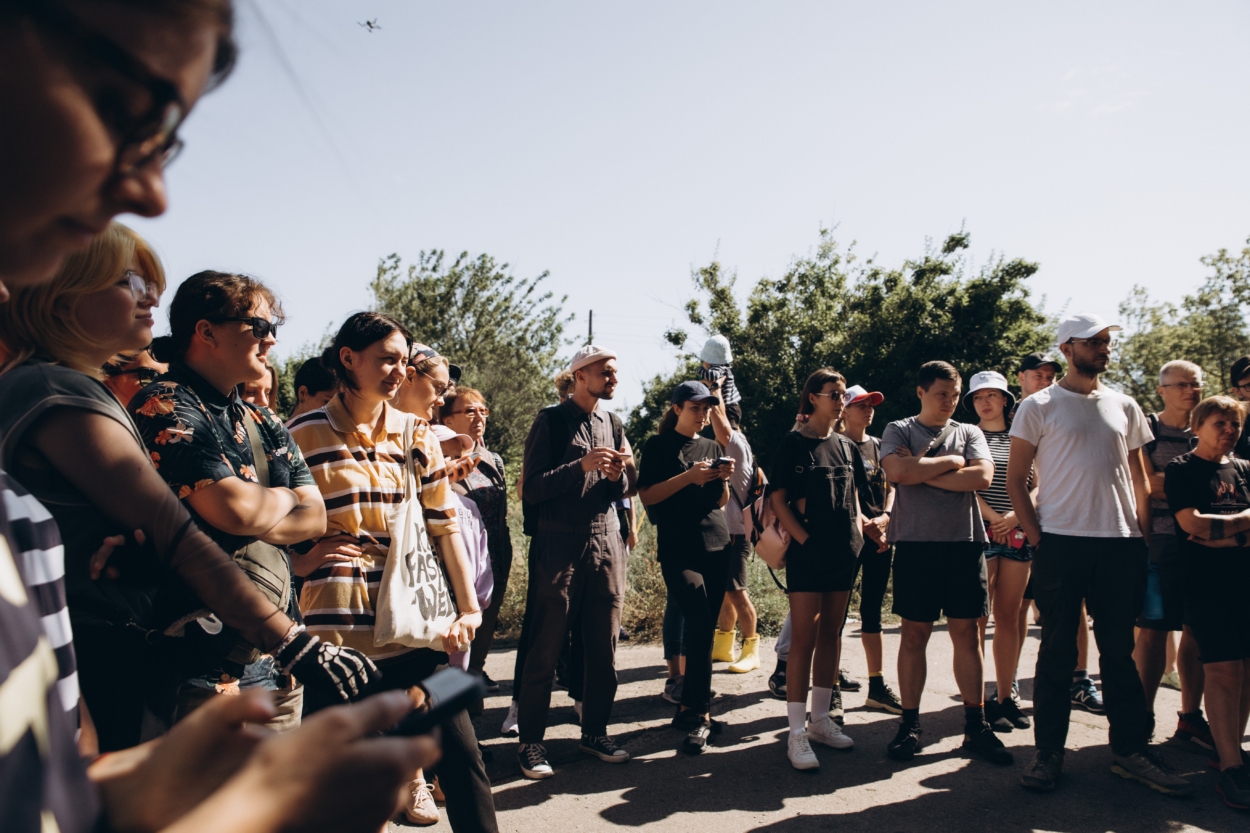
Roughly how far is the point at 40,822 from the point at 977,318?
26.3m

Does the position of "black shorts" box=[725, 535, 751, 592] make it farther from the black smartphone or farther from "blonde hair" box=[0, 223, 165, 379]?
the black smartphone

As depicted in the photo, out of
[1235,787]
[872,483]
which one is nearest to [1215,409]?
[1235,787]

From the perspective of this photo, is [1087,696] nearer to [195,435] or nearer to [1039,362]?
[1039,362]

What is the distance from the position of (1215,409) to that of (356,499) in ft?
14.1

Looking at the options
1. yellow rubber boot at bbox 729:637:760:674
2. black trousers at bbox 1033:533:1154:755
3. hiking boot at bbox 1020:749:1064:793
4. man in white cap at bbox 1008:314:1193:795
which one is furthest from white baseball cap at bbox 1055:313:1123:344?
yellow rubber boot at bbox 729:637:760:674

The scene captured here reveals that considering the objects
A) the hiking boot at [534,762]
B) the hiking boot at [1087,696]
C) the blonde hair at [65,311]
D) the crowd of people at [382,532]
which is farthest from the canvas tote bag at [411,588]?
the hiking boot at [1087,696]

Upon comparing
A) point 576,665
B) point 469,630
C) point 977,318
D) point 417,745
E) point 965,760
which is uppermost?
point 977,318

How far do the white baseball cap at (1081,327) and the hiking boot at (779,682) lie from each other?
2861 millimetres

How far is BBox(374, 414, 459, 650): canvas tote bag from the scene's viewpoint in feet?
8.86

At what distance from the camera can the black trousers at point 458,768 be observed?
275 cm

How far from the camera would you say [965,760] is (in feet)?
14.9

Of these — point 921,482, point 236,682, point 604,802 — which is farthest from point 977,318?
point 236,682

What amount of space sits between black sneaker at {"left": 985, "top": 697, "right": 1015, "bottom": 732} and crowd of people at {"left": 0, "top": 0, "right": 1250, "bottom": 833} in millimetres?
22

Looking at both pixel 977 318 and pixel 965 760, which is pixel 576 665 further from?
pixel 977 318
